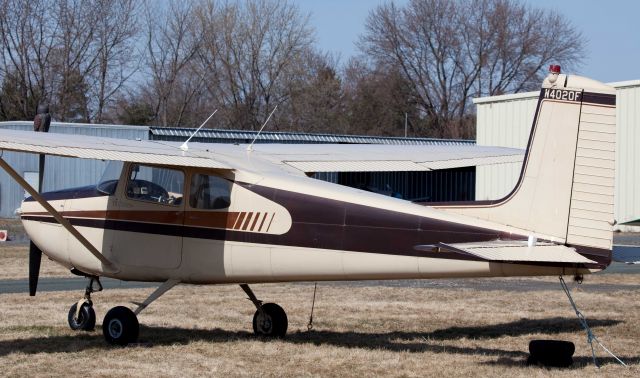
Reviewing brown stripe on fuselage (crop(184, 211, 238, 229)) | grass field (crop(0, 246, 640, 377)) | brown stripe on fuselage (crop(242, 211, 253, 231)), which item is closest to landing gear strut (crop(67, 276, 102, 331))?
grass field (crop(0, 246, 640, 377))

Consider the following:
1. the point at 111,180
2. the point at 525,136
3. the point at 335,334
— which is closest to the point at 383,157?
the point at 335,334

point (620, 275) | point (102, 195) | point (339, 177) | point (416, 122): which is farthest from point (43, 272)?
point (416, 122)

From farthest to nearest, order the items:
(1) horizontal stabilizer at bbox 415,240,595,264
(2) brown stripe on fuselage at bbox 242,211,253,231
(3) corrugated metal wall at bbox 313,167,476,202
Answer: (3) corrugated metal wall at bbox 313,167,476,202 < (2) brown stripe on fuselage at bbox 242,211,253,231 < (1) horizontal stabilizer at bbox 415,240,595,264

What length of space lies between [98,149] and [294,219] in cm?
205

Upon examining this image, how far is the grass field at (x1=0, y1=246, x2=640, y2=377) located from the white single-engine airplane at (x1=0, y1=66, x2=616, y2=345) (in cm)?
67

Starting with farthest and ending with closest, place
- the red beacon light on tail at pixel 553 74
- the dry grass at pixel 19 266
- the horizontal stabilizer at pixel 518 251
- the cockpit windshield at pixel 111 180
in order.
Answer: the dry grass at pixel 19 266 < the cockpit windshield at pixel 111 180 < the red beacon light on tail at pixel 553 74 < the horizontal stabilizer at pixel 518 251

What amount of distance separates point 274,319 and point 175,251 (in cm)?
155

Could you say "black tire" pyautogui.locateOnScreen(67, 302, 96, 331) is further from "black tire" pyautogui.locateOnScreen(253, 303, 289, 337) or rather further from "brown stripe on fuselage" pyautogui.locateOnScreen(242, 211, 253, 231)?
"brown stripe on fuselage" pyautogui.locateOnScreen(242, 211, 253, 231)

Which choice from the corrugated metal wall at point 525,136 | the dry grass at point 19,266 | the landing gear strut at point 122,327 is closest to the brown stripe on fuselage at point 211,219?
the landing gear strut at point 122,327

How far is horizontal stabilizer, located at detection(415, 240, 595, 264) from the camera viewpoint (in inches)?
326

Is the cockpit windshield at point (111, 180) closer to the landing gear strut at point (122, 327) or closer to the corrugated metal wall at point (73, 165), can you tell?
the landing gear strut at point (122, 327)

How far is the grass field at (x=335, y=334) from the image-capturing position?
29.8 feet

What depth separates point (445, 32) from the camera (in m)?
72.8

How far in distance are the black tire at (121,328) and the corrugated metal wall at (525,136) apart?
74.9 feet
